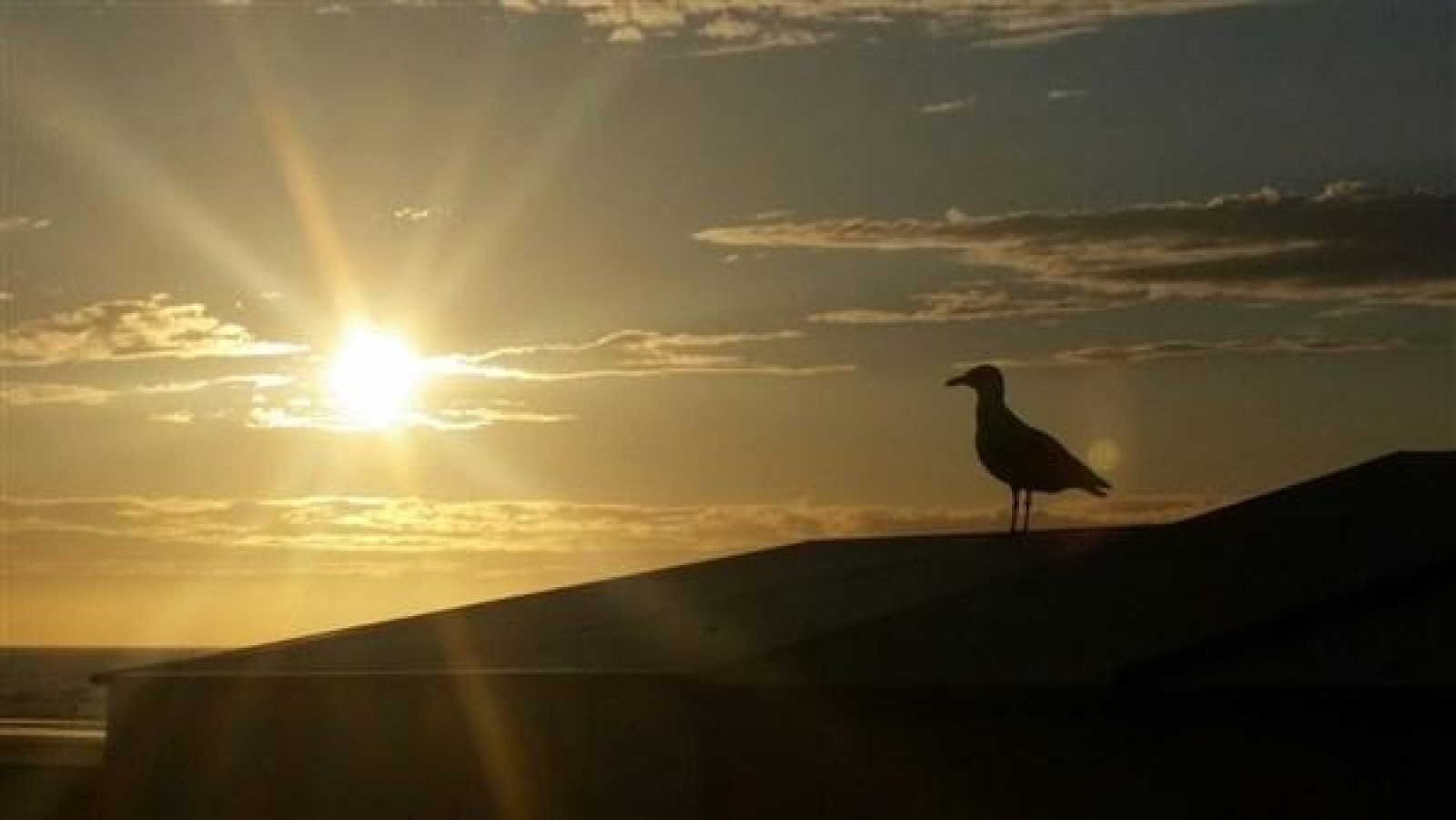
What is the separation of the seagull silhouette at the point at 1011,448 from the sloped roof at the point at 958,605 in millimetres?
592

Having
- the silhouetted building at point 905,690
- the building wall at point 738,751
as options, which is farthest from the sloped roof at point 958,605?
the building wall at point 738,751

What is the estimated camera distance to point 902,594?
19.6 meters

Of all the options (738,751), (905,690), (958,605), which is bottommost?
(738,751)

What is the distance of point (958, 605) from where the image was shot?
17.2 m

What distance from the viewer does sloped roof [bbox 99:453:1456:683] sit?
49.6 ft

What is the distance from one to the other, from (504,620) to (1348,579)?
352 inches

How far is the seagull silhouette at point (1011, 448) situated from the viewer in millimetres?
20156

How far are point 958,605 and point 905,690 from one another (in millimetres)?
2632

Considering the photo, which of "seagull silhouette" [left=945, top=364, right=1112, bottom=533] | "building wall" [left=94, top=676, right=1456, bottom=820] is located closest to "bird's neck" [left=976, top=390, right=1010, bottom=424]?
"seagull silhouette" [left=945, top=364, right=1112, bottom=533]

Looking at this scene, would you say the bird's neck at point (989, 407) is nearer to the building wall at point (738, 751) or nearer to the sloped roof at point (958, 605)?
the sloped roof at point (958, 605)

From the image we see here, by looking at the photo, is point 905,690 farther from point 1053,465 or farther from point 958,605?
point 1053,465

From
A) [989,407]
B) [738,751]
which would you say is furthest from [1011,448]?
[738,751]

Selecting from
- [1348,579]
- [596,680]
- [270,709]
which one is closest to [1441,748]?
[1348,579]

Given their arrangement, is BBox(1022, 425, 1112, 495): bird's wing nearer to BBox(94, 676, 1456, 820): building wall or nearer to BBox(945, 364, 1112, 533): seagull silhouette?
BBox(945, 364, 1112, 533): seagull silhouette
